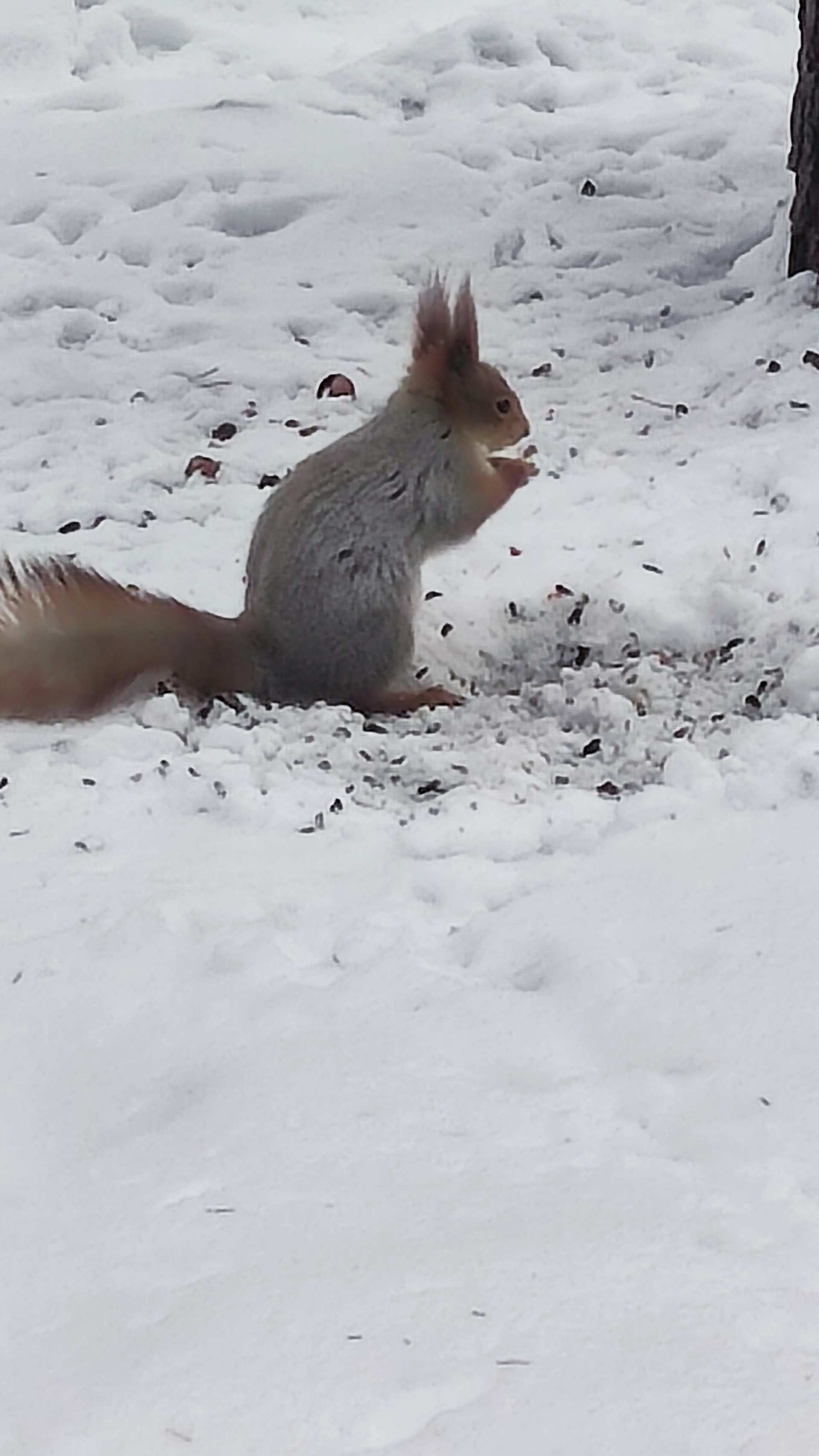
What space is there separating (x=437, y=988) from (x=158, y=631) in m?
0.86

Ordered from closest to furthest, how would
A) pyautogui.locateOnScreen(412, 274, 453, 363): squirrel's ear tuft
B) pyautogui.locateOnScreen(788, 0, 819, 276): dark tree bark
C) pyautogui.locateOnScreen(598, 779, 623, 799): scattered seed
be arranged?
1. pyautogui.locateOnScreen(598, 779, 623, 799): scattered seed
2. pyautogui.locateOnScreen(412, 274, 453, 363): squirrel's ear tuft
3. pyautogui.locateOnScreen(788, 0, 819, 276): dark tree bark

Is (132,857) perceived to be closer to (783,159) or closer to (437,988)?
(437,988)

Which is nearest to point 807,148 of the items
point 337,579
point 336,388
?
point 336,388

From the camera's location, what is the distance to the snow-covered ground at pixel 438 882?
1325 millimetres


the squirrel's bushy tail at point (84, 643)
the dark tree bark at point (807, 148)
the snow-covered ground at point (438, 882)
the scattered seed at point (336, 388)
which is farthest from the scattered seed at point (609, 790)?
the dark tree bark at point (807, 148)

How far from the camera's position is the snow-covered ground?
4.35 feet

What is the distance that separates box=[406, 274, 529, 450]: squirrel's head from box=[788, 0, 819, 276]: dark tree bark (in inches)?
52.0

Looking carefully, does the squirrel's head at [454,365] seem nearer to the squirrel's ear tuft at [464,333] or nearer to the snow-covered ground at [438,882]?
the squirrel's ear tuft at [464,333]

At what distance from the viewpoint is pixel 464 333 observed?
8.73 ft

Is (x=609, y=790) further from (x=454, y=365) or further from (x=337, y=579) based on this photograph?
(x=454, y=365)

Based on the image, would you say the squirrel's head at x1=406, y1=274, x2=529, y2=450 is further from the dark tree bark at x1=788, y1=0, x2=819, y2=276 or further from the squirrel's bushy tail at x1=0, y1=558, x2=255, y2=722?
the dark tree bark at x1=788, y1=0, x2=819, y2=276

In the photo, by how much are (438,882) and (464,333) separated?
100 centimetres

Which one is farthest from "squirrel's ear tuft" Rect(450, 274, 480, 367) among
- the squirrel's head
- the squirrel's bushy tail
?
the squirrel's bushy tail

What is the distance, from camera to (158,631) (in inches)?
97.3
